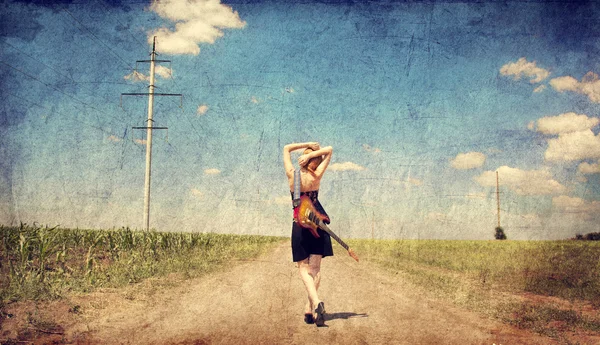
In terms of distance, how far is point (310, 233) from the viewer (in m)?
5.38

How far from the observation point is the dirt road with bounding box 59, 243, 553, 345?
5023 mm

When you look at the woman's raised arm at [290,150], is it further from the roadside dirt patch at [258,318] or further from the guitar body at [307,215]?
the roadside dirt patch at [258,318]

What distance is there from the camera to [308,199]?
5.16 m

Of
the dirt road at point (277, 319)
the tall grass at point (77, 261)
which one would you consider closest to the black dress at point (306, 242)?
the dirt road at point (277, 319)

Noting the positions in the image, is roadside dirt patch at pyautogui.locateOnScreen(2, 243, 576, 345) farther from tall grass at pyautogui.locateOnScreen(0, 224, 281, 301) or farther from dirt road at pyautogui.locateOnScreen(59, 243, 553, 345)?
tall grass at pyautogui.locateOnScreen(0, 224, 281, 301)

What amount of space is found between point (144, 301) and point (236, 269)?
4.78 m

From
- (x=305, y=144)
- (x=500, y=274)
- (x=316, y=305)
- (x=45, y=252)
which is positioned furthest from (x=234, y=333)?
(x=500, y=274)

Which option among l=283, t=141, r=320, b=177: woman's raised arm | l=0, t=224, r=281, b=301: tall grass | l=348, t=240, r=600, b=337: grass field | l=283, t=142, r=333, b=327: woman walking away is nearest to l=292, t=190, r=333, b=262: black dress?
l=283, t=142, r=333, b=327: woman walking away

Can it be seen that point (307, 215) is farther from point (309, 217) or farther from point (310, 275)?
point (310, 275)

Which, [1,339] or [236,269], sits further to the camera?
[236,269]

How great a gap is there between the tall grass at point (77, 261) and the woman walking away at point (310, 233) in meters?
3.84

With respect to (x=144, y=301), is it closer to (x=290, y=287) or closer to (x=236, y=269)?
(x=290, y=287)

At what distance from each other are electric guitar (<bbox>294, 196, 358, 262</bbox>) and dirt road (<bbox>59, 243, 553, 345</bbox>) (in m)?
1.14

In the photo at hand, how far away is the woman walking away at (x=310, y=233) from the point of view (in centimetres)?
512
